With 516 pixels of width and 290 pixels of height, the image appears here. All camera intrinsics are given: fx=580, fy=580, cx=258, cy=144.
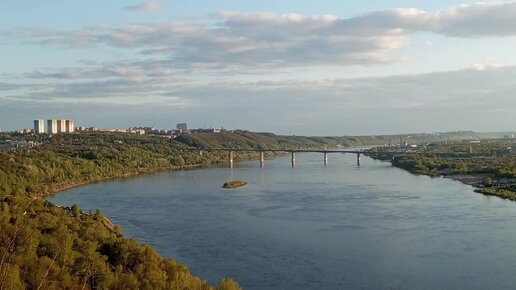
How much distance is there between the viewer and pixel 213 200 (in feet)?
51.4

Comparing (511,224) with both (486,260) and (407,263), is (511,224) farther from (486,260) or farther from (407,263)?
(407,263)

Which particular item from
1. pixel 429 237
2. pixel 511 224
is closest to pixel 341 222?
pixel 429 237

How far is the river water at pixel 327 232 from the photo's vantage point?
7.62m

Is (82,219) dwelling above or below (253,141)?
below

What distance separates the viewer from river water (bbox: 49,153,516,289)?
7.62 meters

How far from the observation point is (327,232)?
10516 millimetres

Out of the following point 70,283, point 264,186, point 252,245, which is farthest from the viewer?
point 264,186

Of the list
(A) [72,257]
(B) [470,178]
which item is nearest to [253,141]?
(B) [470,178]

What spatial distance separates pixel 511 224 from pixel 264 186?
948cm

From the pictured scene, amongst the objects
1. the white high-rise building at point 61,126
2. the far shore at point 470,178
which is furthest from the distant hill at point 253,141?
the far shore at point 470,178

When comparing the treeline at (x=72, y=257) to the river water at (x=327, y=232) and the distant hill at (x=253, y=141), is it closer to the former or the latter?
the river water at (x=327, y=232)

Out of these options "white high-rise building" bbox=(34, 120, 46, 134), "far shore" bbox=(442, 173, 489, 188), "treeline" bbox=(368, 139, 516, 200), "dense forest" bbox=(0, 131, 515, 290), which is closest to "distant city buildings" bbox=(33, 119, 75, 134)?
"white high-rise building" bbox=(34, 120, 46, 134)

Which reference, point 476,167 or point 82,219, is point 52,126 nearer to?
point 476,167

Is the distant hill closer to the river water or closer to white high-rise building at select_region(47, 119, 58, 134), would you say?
white high-rise building at select_region(47, 119, 58, 134)
